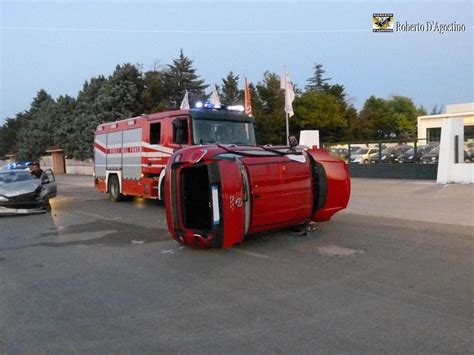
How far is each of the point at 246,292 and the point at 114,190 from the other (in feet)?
37.7

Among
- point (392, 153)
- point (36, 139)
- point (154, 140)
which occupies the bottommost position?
point (392, 153)

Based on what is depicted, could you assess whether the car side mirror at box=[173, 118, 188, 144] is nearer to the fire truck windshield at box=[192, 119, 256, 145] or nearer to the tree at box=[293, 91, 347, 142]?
the fire truck windshield at box=[192, 119, 256, 145]

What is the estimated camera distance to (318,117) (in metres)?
45.9

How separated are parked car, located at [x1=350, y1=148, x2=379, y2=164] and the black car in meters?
15.3

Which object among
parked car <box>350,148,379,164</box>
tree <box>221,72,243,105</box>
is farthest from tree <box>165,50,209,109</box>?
parked car <box>350,148,379,164</box>

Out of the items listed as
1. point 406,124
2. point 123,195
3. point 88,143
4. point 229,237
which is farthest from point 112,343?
point 406,124

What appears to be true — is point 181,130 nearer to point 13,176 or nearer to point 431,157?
point 13,176

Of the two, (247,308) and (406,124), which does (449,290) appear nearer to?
(247,308)

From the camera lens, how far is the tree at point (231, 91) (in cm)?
4931

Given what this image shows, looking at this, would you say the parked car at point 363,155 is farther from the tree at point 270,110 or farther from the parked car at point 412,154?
the tree at point 270,110

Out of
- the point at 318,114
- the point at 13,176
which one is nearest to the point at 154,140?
the point at 13,176

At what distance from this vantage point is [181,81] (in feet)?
156

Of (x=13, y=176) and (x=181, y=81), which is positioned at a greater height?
(x=181, y=81)

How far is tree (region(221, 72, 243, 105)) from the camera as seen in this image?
49.3 m
